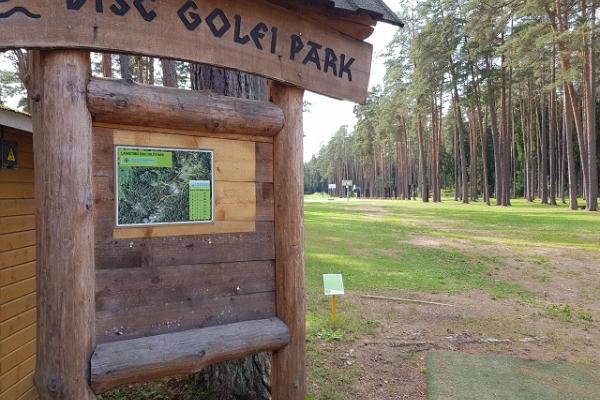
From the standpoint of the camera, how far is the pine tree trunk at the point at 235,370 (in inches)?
132

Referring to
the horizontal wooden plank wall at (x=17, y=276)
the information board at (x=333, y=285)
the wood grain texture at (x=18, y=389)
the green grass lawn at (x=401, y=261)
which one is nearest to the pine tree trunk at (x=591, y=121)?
the green grass lawn at (x=401, y=261)

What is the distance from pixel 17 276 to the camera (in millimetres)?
3467

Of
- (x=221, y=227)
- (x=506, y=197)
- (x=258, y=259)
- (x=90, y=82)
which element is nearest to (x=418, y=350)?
(x=258, y=259)

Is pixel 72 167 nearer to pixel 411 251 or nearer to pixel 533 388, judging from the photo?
pixel 533 388

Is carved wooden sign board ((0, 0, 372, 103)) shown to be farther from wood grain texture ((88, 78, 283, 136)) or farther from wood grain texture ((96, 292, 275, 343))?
wood grain texture ((96, 292, 275, 343))

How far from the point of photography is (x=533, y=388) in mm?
3512

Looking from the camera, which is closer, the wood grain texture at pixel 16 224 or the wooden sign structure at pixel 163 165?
the wooden sign structure at pixel 163 165

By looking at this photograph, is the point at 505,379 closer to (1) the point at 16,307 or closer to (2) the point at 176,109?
(2) the point at 176,109

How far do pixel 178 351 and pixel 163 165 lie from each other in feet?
3.27

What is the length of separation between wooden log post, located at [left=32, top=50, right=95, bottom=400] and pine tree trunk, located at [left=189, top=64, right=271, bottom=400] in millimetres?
1566

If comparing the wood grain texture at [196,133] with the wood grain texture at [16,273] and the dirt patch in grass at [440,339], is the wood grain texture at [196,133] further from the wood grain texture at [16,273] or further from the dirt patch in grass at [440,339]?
the dirt patch in grass at [440,339]

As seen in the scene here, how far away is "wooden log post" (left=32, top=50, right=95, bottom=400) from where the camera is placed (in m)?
1.87

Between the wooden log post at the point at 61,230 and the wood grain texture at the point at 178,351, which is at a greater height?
the wooden log post at the point at 61,230

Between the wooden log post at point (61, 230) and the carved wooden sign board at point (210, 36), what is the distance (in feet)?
0.46
